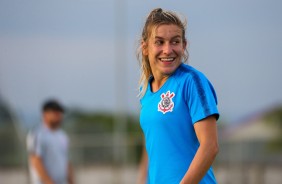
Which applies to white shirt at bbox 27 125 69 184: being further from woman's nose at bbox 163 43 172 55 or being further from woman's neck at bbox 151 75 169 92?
woman's nose at bbox 163 43 172 55

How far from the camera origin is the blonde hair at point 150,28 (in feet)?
15.2

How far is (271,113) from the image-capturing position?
2919 cm

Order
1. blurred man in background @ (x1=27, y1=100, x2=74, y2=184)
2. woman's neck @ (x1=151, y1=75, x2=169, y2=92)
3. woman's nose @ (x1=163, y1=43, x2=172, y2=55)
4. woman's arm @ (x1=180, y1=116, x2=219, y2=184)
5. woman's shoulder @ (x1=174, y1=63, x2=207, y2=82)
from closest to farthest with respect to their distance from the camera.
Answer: woman's arm @ (x1=180, y1=116, x2=219, y2=184)
woman's shoulder @ (x1=174, y1=63, x2=207, y2=82)
woman's nose @ (x1=163, y1=43, x2=172, y2=55)
woman's neck @ (x1=151, y1=75, x2=169, y2=92)
blurred man in background @ (x1=27, y1=100, x2=74, y2=184)

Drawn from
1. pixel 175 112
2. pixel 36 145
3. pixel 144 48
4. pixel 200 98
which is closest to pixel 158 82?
pixel 144 48

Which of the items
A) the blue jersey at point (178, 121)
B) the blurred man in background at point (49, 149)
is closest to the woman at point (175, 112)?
the blue jersey at point (178, 121)

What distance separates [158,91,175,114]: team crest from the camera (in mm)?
4496

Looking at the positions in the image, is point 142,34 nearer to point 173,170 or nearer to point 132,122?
point 173,170

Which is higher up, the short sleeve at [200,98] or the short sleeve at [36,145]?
the short sleeve at [200,98]

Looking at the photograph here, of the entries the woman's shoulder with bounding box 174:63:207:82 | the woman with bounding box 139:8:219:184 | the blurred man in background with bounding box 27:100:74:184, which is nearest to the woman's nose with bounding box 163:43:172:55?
the woman with bounding box 139:8:219:184

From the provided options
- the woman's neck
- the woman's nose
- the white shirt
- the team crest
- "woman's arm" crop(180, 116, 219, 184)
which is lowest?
the white shirt

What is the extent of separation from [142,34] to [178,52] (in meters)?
0.33

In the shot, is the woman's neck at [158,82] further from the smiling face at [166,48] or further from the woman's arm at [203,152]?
the woman's arm at [203,152]

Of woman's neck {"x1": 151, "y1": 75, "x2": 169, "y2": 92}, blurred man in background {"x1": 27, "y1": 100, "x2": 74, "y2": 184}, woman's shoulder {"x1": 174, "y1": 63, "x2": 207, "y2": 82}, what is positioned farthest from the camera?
blurred man in background {"x1": 27, "y1": 100, "x2": 74, "y2": 184}

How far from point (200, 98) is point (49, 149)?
18.6 feet
